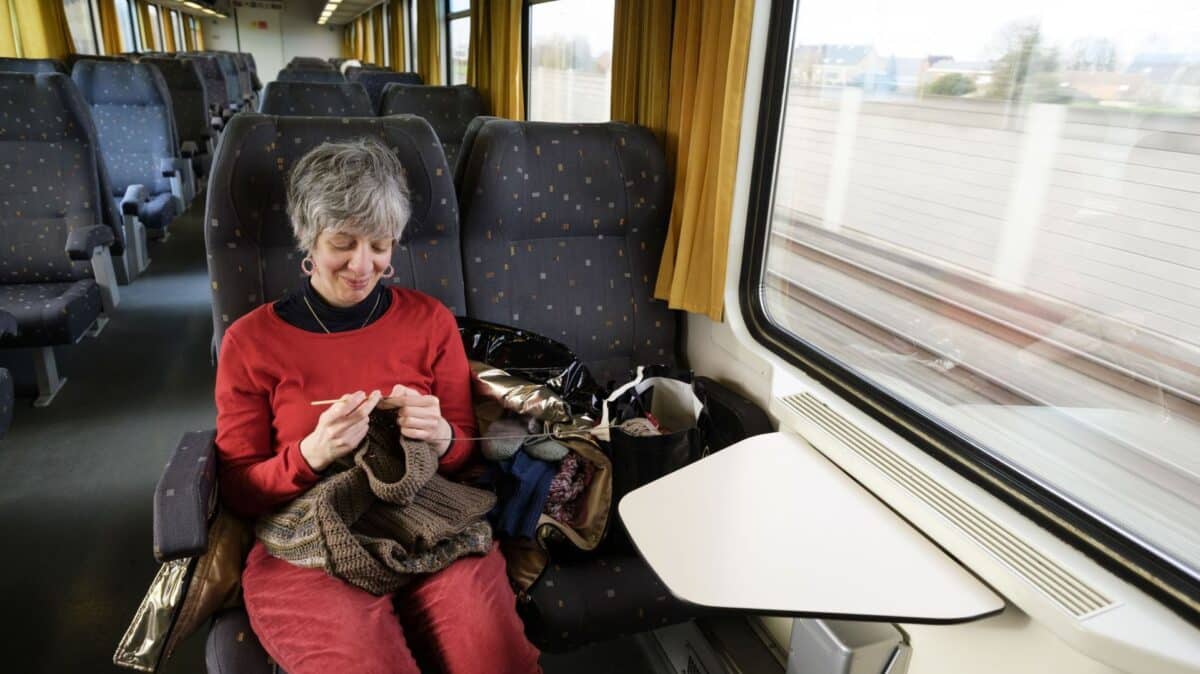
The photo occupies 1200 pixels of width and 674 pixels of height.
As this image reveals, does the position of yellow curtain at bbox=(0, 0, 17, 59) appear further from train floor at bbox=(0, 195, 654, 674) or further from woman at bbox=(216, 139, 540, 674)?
woman at bbox=(216, 139, 540, 674)

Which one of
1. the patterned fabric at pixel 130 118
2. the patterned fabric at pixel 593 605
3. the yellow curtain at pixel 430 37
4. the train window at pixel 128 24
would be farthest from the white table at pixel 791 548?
the train window at pixel 128 24

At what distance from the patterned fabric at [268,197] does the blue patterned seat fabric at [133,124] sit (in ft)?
11.5

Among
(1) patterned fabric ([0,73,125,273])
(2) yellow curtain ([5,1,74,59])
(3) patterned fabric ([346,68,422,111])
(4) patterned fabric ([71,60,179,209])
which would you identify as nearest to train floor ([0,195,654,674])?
(1) patterned fabric ([0,73,125,273])

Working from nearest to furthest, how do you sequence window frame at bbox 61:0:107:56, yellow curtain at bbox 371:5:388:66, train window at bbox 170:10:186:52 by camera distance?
window frame at bbox 61:0:107:56 < yellow curtain at bbox 371:5:388:66 < train window at bbox 170:10:186:52

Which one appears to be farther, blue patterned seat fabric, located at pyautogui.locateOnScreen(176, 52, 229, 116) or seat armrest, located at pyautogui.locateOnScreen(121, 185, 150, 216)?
blue patterned seat fabric, located at pyautogui.locateOnScreen(176, 52, 229, 116)

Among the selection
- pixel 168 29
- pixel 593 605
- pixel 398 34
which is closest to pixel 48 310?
pixel 593 605

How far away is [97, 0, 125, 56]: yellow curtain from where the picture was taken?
10359mm

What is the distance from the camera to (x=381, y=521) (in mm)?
1448

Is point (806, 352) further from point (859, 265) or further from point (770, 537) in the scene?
point (770, 537)

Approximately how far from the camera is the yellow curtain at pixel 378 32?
13.8m

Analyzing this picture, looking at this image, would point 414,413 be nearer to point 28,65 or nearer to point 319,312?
point 319,312

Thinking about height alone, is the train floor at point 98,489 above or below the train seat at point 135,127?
below

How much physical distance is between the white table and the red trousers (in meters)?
0.32

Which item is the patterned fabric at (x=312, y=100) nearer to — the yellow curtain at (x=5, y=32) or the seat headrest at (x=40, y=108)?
the seat headrest at (x=40, y=108)
